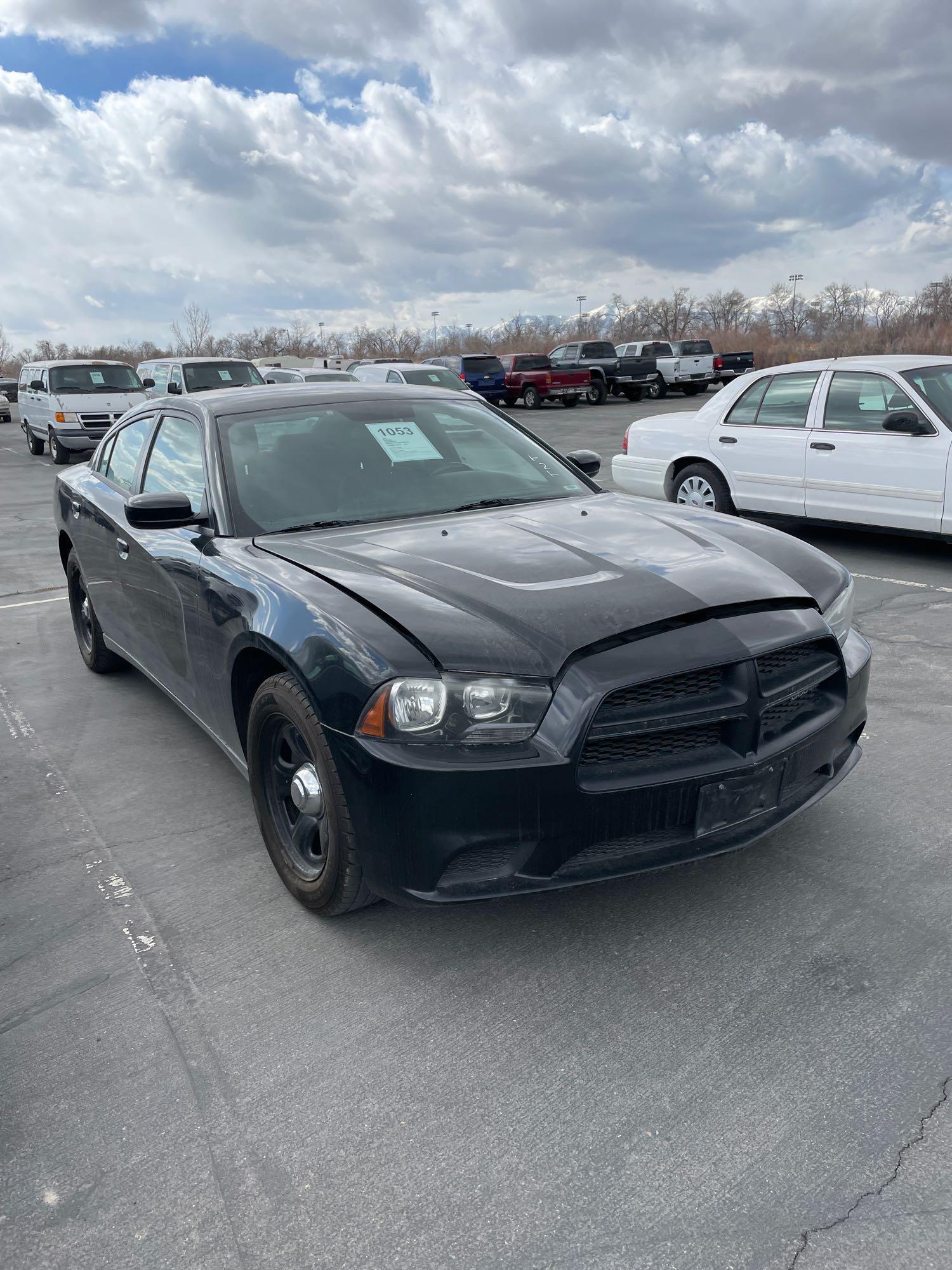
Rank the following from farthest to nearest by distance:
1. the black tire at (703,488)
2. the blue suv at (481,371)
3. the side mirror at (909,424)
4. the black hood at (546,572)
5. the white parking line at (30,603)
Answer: the blue suv at (481,371) < the black tire at (703,488) < the white parking line at (30,603) < the side mirror at (909,424) < the black hood at (546,572)

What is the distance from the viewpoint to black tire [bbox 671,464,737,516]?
8930mm

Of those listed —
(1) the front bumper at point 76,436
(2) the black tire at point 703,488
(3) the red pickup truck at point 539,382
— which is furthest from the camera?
(3) the red pickup truck at point 539,382

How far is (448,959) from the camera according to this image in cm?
289

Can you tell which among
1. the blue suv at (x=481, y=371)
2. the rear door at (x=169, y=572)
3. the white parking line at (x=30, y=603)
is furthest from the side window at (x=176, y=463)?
the blue suv at (x=481, y=371)

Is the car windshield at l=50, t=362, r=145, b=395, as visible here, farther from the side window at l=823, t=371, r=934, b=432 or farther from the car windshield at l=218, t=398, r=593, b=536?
the car windshield at l=218, t=398, r=593, b=536

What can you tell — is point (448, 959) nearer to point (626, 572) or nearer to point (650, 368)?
point (626, 572)

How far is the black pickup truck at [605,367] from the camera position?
31.7 m

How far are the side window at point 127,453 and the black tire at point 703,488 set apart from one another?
5043 mm

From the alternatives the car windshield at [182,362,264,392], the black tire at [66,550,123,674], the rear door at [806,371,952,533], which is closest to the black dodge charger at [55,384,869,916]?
the black tire at [66,550,123,674]

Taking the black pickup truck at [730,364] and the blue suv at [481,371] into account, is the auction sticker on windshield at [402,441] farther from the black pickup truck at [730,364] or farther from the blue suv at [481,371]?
the black pickup truck at [730,364]

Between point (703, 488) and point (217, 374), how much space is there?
1263 centimetres

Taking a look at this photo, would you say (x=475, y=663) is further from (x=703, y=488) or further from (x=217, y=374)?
(x=217, y=374)

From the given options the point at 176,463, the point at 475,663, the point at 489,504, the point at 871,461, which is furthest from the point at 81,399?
the point at 475,663

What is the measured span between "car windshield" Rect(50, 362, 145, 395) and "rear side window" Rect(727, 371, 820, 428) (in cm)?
1468
